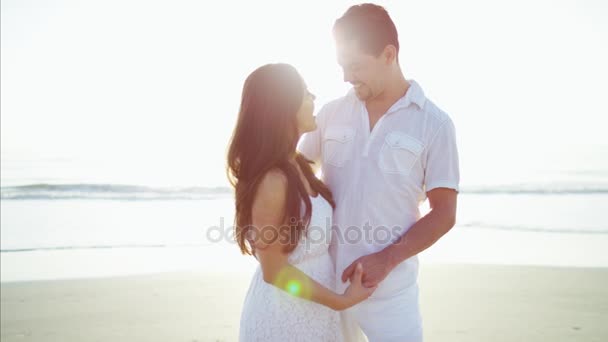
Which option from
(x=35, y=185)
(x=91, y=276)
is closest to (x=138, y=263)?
(x=91, y=276)

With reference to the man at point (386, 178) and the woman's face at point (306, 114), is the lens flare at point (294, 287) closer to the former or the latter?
the man at point (386, 178)

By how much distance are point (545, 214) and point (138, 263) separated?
11116mm

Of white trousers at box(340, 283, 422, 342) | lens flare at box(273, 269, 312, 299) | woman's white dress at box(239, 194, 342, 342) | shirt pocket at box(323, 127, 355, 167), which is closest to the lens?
lens flare at box(273, 269, 312, 299)

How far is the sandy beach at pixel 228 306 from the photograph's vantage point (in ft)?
19.5

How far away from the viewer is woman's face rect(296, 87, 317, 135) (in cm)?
283

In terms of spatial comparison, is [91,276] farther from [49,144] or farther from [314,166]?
[49,144]

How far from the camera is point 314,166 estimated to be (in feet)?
11.0

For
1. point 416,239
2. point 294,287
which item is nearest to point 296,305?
point 294,287

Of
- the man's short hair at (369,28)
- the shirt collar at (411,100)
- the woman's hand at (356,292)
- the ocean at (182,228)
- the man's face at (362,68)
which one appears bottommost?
the ocean at (182,228)

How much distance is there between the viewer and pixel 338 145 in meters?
3.12

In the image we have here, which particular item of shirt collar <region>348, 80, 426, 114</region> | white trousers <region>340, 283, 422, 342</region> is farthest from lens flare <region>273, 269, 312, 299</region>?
shirt collar <region>348, 80, 426, 114</region>

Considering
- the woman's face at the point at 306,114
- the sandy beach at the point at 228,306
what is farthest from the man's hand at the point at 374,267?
the sandy beach at the point at 228,306

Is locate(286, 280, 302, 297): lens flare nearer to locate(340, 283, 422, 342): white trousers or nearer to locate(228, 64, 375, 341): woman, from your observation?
locate(228, 64, 375, 341): woman

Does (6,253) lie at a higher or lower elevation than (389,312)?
lower
